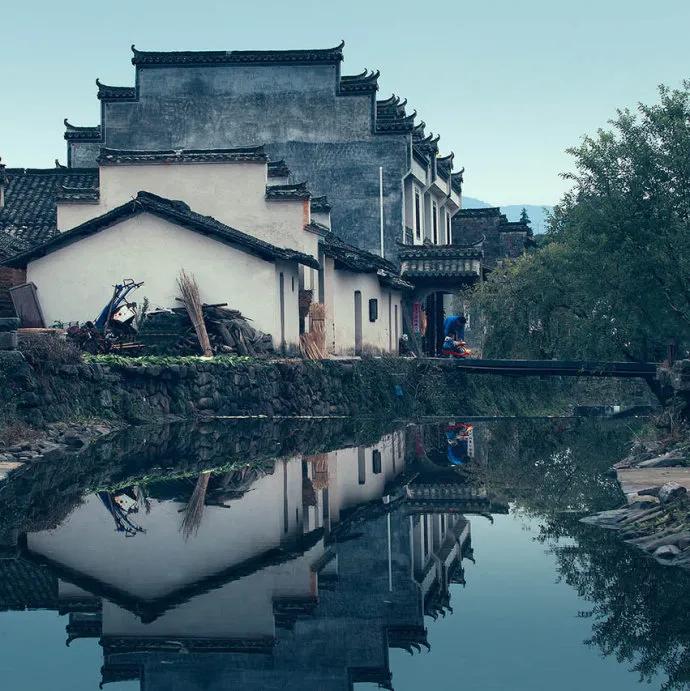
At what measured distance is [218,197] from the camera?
3747cm

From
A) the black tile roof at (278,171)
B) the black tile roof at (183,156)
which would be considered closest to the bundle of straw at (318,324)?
the black tile roof at (183,156)

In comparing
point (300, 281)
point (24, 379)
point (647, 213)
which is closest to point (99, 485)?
point (24, 379)

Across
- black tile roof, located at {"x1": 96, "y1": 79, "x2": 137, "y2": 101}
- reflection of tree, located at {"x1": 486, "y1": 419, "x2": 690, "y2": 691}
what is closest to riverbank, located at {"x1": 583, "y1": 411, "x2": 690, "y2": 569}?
reflection of tree, located at {"x1": 486, "y1": 419, "x2": 690, "y2": 691}

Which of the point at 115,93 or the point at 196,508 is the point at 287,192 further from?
the point at 196,508

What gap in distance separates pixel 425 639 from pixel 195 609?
1.75m

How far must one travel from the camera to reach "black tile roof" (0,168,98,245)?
4066 cm

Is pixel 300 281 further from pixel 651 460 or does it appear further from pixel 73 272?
pixel 651 460

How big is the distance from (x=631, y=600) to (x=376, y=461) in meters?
11.9

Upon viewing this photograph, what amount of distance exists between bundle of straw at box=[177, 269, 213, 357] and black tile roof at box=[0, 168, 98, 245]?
7.62 m

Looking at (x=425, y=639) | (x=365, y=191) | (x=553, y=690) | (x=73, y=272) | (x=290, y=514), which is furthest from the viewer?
(x=365, y=191)

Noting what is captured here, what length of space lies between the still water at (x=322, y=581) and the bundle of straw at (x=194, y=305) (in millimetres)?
11647

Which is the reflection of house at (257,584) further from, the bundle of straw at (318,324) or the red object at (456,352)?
the red object at (456,352)

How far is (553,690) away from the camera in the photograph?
7.18 meters

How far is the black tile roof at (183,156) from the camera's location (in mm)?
37250
